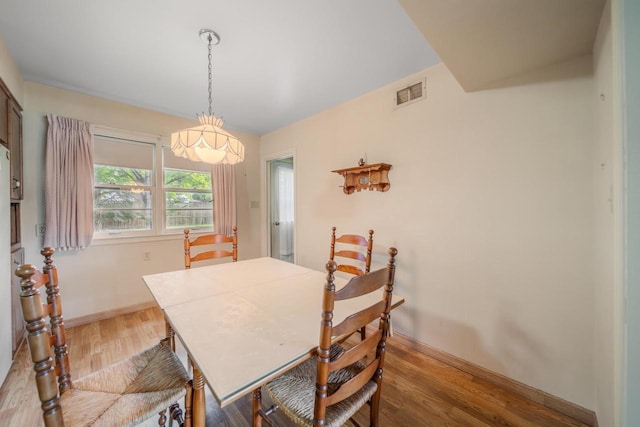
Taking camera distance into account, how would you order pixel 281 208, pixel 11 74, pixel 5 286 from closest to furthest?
1. pixel 5 286
2. pixel 11 74
3. pixel 281 208

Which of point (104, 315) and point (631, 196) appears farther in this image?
point (104, 315)

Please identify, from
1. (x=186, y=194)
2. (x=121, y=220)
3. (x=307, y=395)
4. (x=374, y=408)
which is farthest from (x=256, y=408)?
(x=186, y=194)

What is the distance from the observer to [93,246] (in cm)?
262

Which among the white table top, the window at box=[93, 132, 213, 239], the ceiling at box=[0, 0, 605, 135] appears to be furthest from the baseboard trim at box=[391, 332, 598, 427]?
the window at box=[93, 132, 213, 239]

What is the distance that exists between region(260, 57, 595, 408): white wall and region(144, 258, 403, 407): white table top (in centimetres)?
93

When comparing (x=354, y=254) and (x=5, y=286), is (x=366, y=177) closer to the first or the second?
(x=354, y=254)

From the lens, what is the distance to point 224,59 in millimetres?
1946

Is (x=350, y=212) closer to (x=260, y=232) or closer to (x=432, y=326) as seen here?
(x=432, y=326)

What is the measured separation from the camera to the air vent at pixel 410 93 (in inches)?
81.7

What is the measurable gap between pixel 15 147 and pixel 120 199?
0.90 m

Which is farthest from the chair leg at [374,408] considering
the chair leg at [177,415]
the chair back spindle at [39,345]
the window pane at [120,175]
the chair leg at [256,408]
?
the window pane at [120,175]

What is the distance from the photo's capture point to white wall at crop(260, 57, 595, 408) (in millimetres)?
1451

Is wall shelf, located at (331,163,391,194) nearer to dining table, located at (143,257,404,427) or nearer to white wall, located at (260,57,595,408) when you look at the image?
white wall, located at (260,57,595,408)

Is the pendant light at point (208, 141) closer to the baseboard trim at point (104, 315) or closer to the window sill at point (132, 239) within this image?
the window sill at point (132, 239)
